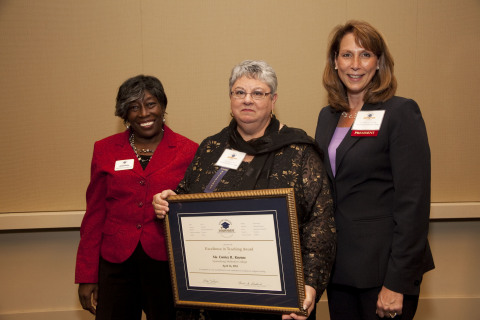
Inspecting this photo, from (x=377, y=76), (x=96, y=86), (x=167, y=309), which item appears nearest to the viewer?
(x=377, y=76)

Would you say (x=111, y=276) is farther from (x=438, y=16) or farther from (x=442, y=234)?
(x=438, y=16)

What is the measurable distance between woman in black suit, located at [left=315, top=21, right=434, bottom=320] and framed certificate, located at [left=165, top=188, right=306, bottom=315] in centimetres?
44

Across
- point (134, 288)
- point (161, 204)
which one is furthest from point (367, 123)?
point (134, 288)

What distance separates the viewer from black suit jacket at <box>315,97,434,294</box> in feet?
5.56

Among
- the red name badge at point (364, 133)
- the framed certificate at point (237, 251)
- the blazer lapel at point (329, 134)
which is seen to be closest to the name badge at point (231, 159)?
the framed certificate at point (237, 251)

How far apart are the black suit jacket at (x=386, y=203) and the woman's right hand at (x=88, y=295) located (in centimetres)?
149

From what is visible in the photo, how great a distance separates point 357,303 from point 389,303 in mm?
239

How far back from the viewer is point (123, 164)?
2.28 meters

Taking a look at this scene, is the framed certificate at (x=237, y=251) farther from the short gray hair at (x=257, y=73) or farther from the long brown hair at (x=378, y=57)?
the long brown hair at (x=378, y=57)

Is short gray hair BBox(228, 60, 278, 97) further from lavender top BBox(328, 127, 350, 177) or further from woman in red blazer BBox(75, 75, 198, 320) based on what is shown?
woman in red blazer BBox(75, 75, 198, 320)

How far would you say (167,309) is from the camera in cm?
223

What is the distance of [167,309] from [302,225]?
103 centimetres

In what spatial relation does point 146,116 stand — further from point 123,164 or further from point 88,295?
point 88,295

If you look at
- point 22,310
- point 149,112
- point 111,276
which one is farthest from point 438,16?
point 22,310
